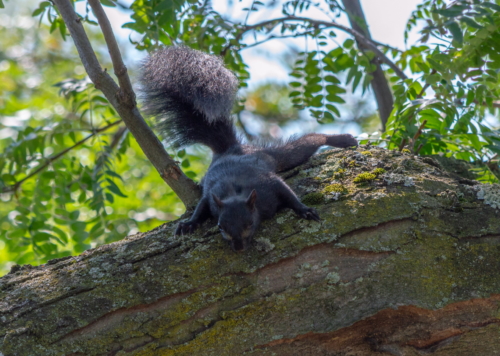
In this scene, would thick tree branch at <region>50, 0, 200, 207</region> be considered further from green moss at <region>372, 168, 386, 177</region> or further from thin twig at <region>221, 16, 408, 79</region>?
thin twig at <region>221, 16, 408, 79</region>

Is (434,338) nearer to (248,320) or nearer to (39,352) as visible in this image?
(248,320)

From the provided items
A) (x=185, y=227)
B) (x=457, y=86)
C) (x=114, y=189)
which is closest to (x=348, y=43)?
(x=457, y=86)

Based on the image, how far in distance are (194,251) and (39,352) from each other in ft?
2.76

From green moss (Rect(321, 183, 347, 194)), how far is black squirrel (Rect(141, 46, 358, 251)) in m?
0.18

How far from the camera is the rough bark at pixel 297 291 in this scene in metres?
2.03

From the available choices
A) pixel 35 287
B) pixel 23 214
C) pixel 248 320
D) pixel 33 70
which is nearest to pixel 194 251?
pixel 248 320

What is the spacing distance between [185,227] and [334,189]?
3.00 ft

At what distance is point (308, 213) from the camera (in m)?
2.55

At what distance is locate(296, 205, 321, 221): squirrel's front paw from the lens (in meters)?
2.51

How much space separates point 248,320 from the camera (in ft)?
6.81

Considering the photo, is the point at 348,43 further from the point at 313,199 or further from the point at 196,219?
the point at 196,219

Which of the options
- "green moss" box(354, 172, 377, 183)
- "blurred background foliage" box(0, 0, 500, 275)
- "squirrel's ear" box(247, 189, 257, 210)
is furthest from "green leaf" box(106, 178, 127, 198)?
"green moss" box(354, 172, 377, 183)

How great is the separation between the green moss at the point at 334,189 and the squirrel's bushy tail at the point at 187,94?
1.23 metres

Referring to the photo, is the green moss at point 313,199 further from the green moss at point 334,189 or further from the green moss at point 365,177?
the green moss at point 365,177
